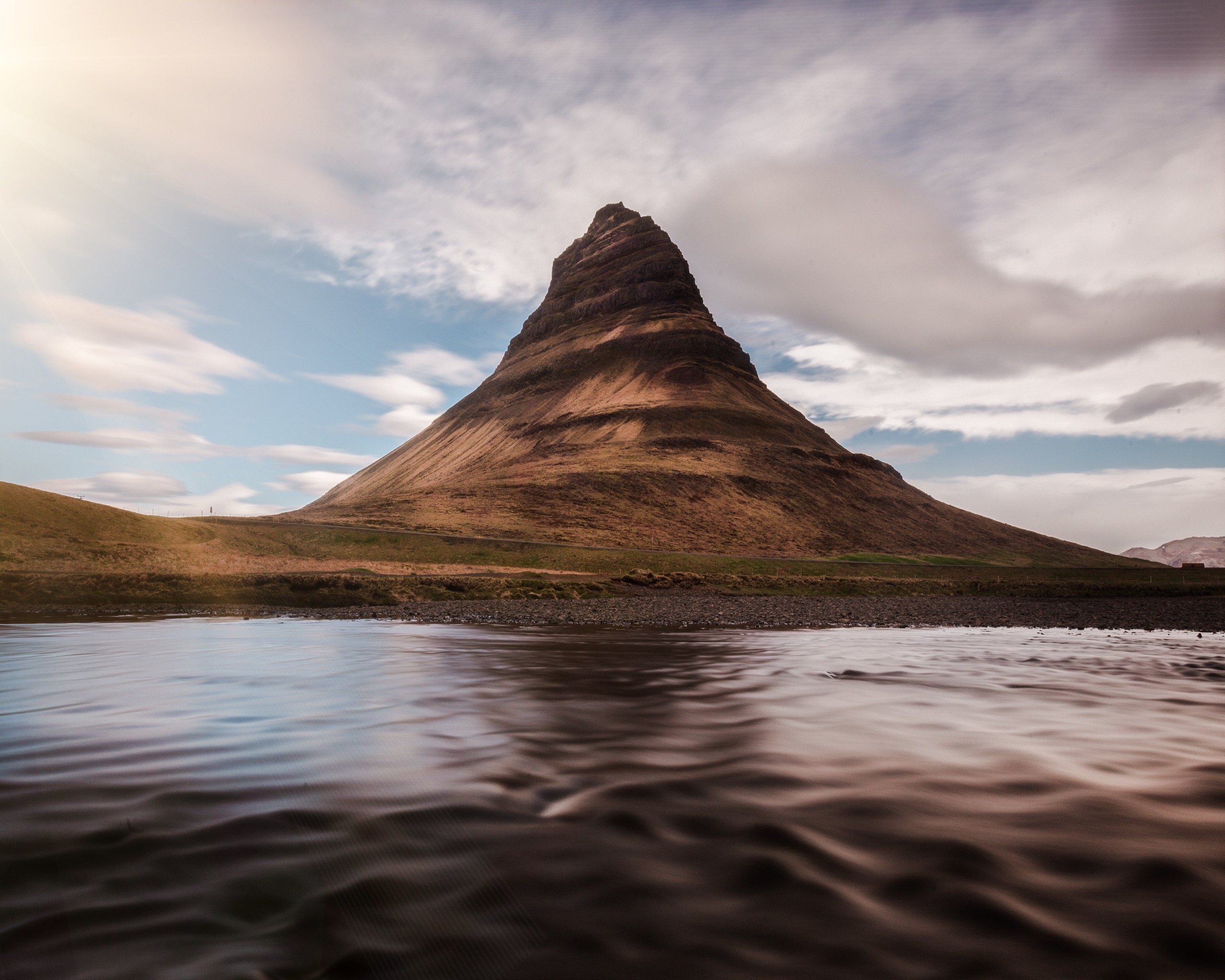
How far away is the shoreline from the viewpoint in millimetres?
27375

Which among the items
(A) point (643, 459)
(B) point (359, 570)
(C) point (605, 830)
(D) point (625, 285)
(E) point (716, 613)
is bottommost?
(C) point (605, 830)

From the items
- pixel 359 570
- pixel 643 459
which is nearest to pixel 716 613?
pixel 359 570

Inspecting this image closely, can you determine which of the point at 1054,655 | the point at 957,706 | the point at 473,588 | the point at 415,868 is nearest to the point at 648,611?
the point at 473,588

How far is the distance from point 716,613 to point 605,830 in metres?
27.0

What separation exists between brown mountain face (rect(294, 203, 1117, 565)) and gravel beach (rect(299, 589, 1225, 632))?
43.1 m

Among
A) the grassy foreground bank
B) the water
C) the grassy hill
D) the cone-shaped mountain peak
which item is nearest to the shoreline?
the grassy foreground bank

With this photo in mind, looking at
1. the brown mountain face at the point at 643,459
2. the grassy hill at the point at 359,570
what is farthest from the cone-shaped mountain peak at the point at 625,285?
the grassy hill at the point at 359,570

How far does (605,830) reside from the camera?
5.50 meters

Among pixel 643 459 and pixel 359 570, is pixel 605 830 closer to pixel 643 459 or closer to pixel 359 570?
pixel 359 570

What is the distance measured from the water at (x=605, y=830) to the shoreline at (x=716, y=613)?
1506cm

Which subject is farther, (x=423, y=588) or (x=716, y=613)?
(x=423, y=588)

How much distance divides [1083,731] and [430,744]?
28.8ft

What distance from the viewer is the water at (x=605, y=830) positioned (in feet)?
11.7

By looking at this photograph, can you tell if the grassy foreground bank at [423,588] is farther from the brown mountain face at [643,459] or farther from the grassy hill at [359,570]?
the brown mountain face at [643,459]
